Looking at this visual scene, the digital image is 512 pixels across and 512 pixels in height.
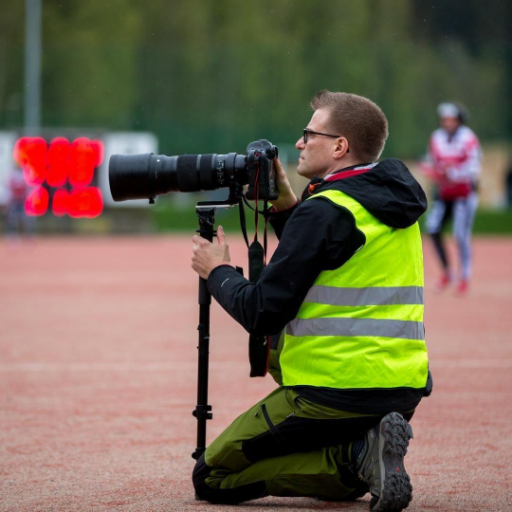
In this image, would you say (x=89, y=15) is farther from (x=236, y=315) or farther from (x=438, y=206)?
(x=236, y=315)

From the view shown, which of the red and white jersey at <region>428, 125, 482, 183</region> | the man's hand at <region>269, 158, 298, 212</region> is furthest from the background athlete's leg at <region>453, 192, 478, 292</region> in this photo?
the man's hand at <region>269, 158, 298, 212</region>

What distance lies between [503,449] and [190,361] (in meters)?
3.35

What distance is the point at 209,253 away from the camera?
3.79m

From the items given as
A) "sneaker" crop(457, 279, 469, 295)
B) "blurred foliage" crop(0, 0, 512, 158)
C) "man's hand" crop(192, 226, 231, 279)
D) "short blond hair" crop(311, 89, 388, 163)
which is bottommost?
"sneaker" crop(457, 279, 469, 295)

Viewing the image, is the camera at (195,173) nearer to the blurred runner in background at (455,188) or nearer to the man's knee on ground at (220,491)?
the man's knee on ground at (220,491)

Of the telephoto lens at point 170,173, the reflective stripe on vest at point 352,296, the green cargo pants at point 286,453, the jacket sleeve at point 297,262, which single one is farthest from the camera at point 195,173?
the green cargo pants at point 286,453

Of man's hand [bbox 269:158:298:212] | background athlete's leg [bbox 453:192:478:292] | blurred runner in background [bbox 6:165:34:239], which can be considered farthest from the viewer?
blurred runner in background [bbox 6:165:34:239]

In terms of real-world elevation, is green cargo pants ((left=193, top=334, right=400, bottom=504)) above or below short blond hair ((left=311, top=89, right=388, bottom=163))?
below

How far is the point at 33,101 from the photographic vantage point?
1442 inches

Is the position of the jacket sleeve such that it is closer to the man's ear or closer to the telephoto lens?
the man's ear

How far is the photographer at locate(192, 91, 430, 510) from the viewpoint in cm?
351

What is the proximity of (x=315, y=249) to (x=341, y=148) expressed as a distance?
1.54 ft

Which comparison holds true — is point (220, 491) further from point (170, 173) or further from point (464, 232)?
point (464, 232)

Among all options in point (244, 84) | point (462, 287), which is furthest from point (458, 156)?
point (244, 84)
